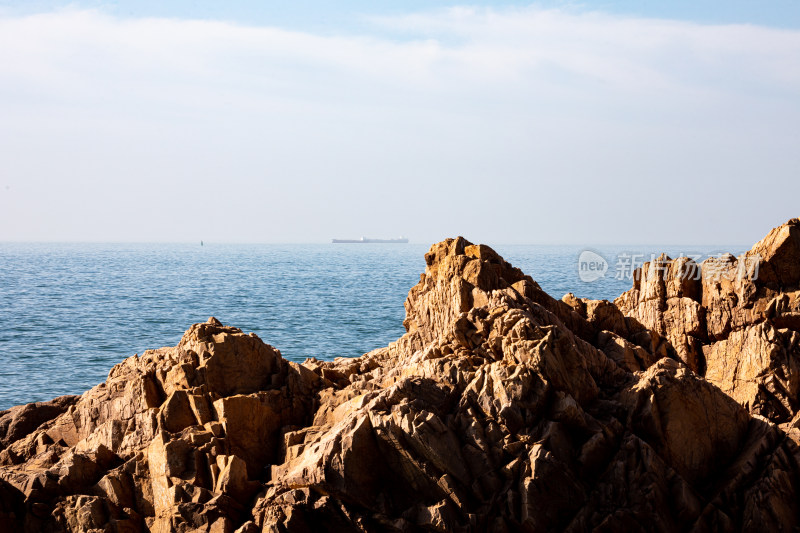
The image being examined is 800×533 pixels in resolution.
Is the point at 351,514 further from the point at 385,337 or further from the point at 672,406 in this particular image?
the point at 385,337

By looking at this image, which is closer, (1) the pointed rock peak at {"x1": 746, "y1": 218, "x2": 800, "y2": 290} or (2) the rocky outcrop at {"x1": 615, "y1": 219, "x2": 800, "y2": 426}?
(2) the rocky outcrop at {"x1": 615, "y1": 219, "x2": 800, "y2": 426}

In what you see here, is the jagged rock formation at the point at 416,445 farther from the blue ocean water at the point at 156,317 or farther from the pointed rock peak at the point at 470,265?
the blue ocean water at the point at 156,317

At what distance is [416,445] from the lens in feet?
42.0

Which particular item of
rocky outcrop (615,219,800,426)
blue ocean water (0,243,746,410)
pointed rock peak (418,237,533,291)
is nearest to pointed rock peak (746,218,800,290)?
rocky outcrop (615,219,800,426)

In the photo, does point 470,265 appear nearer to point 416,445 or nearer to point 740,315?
point 740,315

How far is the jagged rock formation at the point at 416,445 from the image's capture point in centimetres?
1255

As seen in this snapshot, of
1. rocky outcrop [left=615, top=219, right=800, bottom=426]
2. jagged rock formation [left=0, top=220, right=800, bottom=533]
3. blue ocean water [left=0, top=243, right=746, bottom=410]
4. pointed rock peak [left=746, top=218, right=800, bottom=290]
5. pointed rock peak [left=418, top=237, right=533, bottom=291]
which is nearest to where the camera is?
jagged rock formation [left=0, top=220, right=800, bottom=533]

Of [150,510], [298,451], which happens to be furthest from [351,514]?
[150,510]

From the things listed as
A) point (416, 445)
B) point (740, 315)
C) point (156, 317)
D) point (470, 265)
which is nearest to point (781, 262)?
point (740, 315)

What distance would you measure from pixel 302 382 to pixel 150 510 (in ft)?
12.9

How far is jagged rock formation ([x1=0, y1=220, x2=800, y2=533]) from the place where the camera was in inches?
494

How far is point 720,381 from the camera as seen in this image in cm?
1934

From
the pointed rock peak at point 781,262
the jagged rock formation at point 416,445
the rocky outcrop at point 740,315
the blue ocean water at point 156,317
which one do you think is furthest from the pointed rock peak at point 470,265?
the blue ocean water at point 156,317

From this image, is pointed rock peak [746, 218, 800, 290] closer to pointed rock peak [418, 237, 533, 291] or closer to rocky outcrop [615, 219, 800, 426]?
rocky outcrop [615, 219, 800, 426]
